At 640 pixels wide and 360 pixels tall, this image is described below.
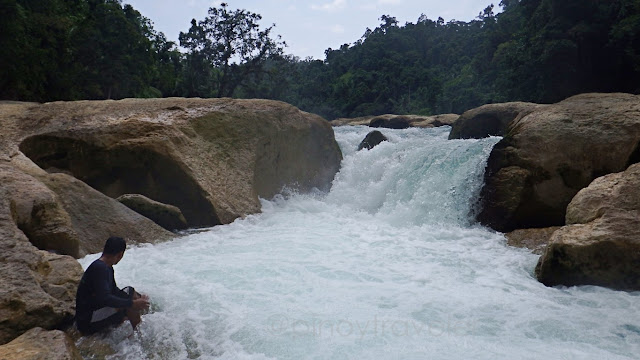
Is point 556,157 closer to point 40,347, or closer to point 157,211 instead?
point 157,211

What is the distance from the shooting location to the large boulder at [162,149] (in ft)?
24.6

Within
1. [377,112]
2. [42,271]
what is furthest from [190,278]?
[377,112]

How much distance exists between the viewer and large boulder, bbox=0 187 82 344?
307 centimetres

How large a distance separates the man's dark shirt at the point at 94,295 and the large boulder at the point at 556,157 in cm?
568

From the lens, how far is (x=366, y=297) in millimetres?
4488

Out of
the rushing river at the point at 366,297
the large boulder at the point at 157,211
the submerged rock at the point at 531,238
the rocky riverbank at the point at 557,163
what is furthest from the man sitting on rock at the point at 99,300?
the submerged rock at the point at 531,238

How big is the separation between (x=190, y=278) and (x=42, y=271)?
1.49 metres

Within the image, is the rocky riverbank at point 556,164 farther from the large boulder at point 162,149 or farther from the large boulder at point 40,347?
the large boulder at point 40,347

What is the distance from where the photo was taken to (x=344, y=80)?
49906 mm

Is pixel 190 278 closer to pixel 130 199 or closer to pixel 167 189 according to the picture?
pixel 130 199

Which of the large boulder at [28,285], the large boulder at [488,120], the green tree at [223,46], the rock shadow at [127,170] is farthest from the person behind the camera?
the green tree at [223,46]

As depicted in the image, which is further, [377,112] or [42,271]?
[377,112]

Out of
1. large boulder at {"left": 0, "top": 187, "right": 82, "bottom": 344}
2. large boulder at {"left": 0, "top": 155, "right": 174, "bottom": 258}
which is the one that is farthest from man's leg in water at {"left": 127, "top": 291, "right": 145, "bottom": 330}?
large boulder at {"left": 0, "top": 155, "right": 174, "bottom": 258}

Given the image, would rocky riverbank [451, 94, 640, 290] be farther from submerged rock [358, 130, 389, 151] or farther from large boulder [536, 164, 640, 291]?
submerged rock [358, 130, 389, 151]
